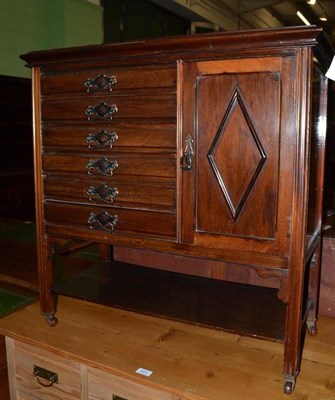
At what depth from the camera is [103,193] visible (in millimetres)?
1535

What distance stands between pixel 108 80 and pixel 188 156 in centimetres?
39

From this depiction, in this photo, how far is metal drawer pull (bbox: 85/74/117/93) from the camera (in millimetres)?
1474

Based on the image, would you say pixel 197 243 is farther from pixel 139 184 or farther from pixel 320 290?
pixel 320 290

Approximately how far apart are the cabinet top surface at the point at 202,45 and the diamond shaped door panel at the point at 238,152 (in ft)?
0.28

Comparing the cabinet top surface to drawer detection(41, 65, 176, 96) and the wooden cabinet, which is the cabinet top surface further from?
the wooden cabinet

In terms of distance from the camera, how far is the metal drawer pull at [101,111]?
1485mm

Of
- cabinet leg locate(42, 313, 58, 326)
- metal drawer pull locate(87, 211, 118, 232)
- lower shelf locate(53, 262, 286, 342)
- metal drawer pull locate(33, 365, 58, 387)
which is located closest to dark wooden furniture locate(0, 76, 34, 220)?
lower shelf locate(53, 262, 286, 342)

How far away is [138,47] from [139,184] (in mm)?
441

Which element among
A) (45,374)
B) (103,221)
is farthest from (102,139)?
(45,374)

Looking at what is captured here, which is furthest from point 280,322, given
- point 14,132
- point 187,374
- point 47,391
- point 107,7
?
point 107,7

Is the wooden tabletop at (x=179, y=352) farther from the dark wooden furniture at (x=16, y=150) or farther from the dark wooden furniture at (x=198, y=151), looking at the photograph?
the dark wooden furniture at (x=16, y=150)

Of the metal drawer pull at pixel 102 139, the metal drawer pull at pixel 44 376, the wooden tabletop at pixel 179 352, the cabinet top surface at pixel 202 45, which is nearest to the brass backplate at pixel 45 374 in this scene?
the metal drawer pull at pixel 44 376

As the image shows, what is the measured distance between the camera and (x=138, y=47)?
1389mm

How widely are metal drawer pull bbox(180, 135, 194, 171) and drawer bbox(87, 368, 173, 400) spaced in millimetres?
722
